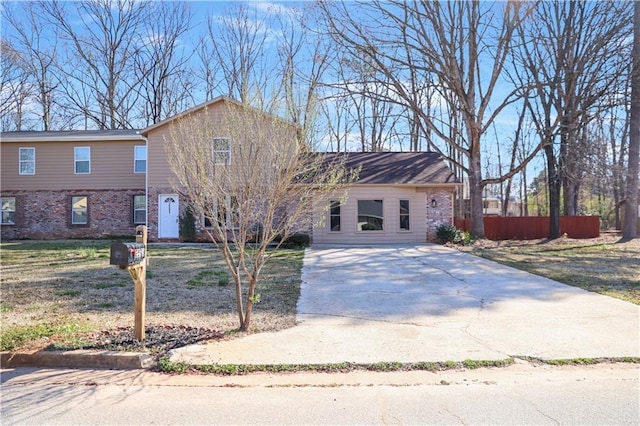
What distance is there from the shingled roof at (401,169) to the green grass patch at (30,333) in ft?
42.0

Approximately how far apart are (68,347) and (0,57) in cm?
3098

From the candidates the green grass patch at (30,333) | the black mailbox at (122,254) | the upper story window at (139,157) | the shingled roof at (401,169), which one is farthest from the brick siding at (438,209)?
the black mailbox at (122,254)

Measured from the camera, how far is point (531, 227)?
2369cm

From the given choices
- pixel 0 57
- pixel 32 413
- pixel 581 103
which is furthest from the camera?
pixel 0 57

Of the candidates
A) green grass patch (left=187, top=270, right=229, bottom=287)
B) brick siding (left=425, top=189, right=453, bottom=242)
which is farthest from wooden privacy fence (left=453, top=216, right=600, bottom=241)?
green grass patch (left=187, top=270, right=229, bottom=287)

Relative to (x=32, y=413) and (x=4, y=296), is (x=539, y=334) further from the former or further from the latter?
(x=4, y=296)

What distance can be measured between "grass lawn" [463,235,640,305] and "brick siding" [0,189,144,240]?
15864 mm

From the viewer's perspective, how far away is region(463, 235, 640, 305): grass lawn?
9.07 m

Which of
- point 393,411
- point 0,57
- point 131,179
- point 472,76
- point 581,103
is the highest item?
point 0,57

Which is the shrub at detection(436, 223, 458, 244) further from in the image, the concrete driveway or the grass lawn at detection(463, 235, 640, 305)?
the concrete driveway

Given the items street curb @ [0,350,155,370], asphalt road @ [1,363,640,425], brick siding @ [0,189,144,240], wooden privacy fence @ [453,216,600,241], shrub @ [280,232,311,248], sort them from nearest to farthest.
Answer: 1. asphalt road @ [1,363,640,425]
2. street curb @ [0,350,155,370]
3. shrub @ [280,232,311,248]
4. brick siding @ [0,189,144,240]
5. wooden privacy fence @ [453,216,600,241]

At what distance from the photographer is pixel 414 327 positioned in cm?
605

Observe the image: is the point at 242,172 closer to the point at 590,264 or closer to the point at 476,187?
the point at 590,264

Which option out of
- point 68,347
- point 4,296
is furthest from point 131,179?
point 68,347
